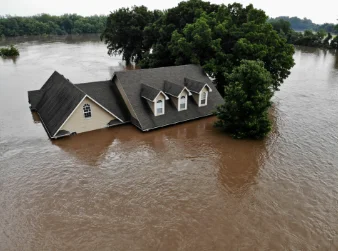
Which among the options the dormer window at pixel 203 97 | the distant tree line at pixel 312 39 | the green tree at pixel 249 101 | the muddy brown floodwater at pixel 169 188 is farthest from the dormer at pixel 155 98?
the distant tree line at pixel 312 39

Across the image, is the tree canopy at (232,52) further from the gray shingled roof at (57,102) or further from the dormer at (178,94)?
the gray shingled roof at (57,102)

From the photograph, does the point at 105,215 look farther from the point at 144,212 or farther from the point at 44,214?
the point at 44,214

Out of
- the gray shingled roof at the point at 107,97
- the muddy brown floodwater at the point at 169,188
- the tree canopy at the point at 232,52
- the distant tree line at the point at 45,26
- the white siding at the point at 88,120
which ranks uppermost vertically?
the distant tree line at the point at 45,26

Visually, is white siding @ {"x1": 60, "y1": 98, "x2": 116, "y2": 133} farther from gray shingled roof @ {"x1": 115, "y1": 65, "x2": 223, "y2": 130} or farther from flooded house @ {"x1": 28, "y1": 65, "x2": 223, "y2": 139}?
gray shingled roof @ {"x1": 115, "y1": 65, "x2": 223, "y2": 130}

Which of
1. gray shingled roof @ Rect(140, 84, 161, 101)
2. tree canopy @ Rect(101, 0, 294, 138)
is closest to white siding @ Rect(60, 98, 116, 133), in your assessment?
gray shingled roof @ Rect(140, 84, 161, 101)

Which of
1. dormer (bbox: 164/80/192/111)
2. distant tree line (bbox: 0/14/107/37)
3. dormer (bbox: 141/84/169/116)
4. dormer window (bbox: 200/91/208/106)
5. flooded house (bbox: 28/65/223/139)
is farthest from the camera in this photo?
distant tree line (bbox: 0/14/107/37)
